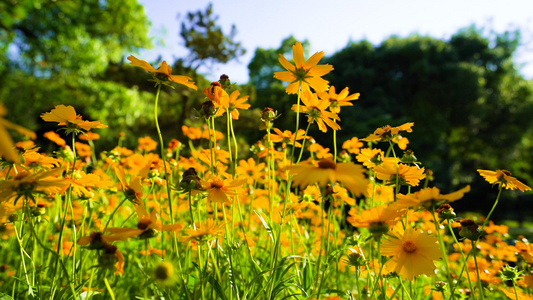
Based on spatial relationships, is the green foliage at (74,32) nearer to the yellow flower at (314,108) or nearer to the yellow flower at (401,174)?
the yellow flower at (314,108)

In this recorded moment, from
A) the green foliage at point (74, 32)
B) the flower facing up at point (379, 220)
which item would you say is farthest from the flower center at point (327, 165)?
the green foliage at point (74, 32)

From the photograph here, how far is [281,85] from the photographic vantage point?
33.7 feet

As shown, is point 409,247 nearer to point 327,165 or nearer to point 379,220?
Answer: point 379,220

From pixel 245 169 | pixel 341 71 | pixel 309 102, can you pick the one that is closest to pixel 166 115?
pixel 341 71

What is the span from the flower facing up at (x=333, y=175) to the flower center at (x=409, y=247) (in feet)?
0.64

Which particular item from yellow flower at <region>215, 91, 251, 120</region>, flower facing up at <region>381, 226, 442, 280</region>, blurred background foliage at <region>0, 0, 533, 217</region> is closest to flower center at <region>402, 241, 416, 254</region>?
flower facing up at <region>381, 226, 442, 280</region>

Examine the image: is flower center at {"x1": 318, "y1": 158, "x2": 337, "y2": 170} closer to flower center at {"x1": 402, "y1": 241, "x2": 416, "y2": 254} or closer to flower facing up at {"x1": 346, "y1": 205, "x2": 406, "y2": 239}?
flower facing up at {"x1": 346, "y1": 205, "x2": 406, "y2": 239}

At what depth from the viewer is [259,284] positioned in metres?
0.93

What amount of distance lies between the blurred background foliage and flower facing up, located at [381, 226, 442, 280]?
5010 millimetres

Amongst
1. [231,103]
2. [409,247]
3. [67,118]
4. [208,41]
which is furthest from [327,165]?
[208,41]

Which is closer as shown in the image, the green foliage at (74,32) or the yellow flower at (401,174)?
the yellow flower at (401,174)

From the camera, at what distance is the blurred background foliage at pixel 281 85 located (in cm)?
693

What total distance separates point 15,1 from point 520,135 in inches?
541

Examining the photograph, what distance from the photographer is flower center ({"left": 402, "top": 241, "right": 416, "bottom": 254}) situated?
633 mm
